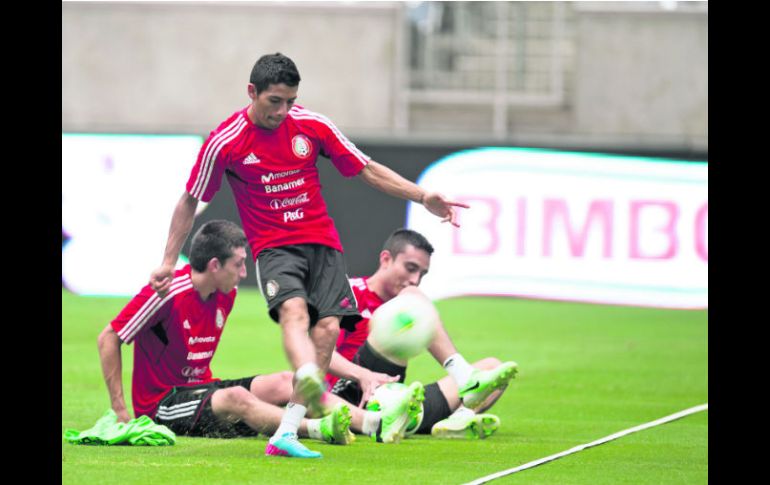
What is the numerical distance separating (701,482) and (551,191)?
13202 millimetres

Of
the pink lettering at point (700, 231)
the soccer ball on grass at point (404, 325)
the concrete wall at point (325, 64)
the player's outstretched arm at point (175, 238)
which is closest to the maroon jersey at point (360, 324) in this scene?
the soccer ball on grass at point (404, 325)

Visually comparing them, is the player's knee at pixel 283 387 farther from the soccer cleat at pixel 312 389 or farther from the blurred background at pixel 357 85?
the blurred background at pixel 357 85

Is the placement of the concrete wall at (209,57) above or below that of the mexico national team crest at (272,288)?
above

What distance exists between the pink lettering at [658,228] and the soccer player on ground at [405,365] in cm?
1105

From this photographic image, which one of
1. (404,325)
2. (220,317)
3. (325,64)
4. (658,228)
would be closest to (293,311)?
(404,325)

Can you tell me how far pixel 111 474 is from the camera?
6.37 m

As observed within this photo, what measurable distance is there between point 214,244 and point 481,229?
12.0 meters

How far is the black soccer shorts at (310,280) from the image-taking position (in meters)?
7.17

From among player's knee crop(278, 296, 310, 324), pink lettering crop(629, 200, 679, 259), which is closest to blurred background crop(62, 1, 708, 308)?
pink lettering crop(629, 200, 679, 259)

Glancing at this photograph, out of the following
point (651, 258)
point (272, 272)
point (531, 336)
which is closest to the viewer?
point (272, 272)
